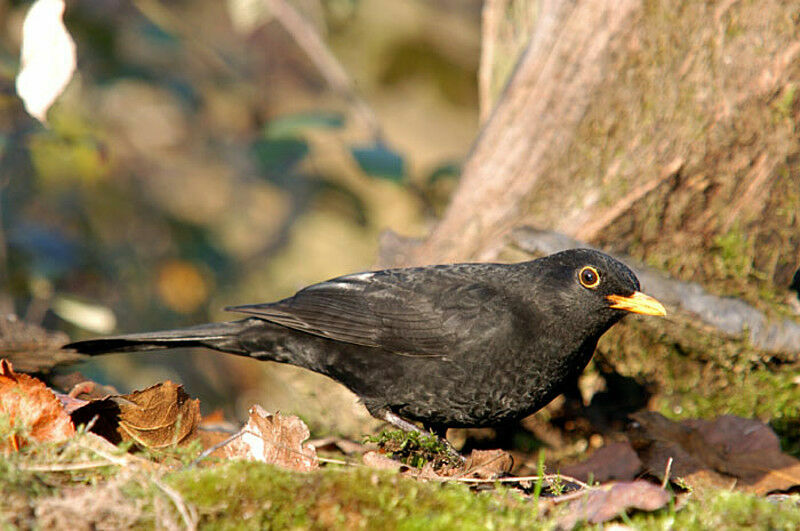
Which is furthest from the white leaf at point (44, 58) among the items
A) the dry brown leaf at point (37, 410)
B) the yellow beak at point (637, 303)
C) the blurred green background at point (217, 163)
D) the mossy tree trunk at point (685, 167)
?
the blurred green background at point (217, 163)

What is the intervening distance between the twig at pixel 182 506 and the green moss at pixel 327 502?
0.03 metres

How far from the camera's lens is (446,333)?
404 centimetres

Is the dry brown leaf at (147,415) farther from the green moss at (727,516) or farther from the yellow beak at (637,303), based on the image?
the yellow beak at (637,303)

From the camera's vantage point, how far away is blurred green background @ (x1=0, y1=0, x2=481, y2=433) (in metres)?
7.57

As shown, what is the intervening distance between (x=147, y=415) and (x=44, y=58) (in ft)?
4.45

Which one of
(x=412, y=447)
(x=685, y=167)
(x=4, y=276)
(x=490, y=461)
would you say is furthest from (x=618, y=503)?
(x=4, y=276)

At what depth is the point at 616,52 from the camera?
487 cm

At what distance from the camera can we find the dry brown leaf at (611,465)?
150 inches

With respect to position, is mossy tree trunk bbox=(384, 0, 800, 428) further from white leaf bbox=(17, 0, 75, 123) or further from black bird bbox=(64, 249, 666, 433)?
white leaf bbox=(17, 0, 75, 123)

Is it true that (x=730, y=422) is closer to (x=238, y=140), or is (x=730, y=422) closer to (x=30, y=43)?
(x=30, y=43)

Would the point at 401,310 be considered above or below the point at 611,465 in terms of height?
above

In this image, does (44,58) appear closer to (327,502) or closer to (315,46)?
(327,502)

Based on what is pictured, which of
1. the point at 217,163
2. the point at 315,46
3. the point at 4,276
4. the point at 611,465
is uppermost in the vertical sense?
the point at 217,163

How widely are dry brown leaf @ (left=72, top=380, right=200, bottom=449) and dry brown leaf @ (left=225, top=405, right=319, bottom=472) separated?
0.74ft
